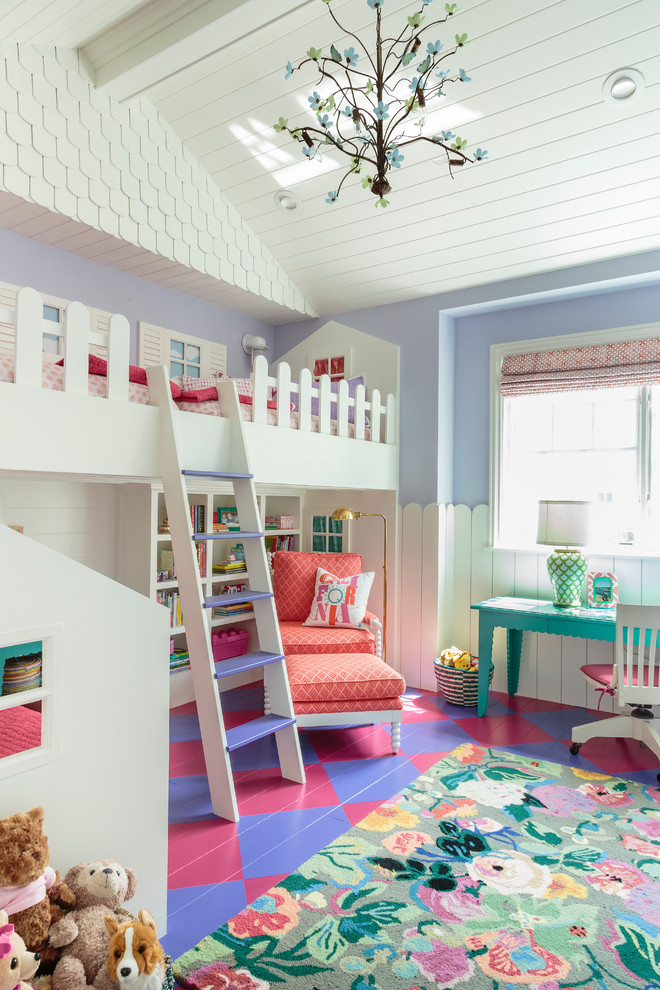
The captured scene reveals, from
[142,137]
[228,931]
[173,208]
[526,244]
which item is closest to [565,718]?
[228,931]

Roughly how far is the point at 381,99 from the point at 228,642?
3329mm

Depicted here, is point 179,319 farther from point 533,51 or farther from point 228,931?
point 228,931

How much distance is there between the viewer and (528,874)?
218 cm

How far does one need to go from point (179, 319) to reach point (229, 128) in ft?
4.10

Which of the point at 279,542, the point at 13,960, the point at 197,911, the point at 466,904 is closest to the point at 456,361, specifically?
the point at 279,542

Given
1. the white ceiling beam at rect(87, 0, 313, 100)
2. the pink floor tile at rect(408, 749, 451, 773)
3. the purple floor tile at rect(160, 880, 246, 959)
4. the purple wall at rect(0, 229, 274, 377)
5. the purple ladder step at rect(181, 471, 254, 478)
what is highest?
the white ceiling beam at rect(87, 0, 313, 100)

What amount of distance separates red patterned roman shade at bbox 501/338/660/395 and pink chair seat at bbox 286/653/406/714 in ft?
6.85

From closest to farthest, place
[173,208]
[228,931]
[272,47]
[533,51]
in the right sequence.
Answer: [228,931]
[533,51]
[272,47]
[173,208]

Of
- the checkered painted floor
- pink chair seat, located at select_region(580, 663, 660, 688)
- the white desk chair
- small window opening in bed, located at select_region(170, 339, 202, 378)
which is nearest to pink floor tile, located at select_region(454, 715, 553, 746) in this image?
the checkered painted floor

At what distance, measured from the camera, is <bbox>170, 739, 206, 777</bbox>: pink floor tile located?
9.77 feet

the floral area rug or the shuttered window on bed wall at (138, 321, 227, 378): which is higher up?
the shuttered window on bed wall at (138, 321, 227, 378)

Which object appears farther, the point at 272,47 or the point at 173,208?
the point at 173,208

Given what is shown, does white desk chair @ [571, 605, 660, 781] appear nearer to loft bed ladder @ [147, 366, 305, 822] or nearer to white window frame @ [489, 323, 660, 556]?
white window frame @ [489, 323, 660, 556]

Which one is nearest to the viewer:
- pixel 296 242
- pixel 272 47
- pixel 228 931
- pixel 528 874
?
pixel 228 931
